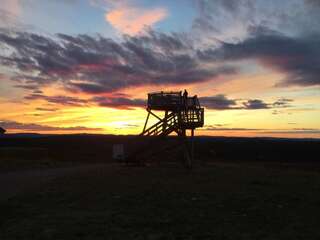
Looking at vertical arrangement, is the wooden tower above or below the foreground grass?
above

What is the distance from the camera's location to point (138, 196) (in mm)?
19234

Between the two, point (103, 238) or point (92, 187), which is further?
point (92, 187)

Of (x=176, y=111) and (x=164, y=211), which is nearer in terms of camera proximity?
(x=164, y=211)

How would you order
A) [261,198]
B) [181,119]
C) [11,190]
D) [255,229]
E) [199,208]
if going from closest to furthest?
[255,229] < [199,208] < [261,198] < [11,190] < [181,119]

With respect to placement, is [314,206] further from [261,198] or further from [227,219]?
[227,219]

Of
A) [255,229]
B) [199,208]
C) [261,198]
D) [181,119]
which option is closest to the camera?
[255,229]

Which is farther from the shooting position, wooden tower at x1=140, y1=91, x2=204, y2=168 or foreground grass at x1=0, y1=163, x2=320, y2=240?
wooden tower at x1=140, y1=91, x2=204, y2=168

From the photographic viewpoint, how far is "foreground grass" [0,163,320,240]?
12711 mm

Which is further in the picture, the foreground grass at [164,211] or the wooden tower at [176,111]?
the wooden tower at [176,111]

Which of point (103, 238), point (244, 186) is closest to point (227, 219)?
point (103, 238)

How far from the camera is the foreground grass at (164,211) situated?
12.7 meters

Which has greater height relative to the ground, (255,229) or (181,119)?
(181,119)

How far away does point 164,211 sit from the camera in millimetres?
15773

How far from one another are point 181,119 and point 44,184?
15.4m
